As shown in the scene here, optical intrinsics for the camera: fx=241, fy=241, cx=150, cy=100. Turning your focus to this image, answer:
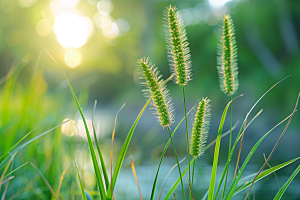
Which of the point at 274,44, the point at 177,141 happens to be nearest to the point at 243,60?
the point at 274,44

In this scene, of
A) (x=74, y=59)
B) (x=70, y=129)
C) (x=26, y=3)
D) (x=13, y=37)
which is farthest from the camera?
(x=74, y=59)

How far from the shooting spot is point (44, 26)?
20.8m

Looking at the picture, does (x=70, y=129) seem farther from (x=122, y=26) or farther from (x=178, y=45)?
(x=122, y=26)

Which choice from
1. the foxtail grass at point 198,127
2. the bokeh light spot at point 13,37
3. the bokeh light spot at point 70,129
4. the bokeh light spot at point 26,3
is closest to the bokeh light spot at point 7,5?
the bokeh light spot at point 26,3

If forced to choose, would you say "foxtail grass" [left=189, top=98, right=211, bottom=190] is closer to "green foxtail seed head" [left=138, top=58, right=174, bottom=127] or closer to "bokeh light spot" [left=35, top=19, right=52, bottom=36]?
"green foxtail seed head" [left=138, top=58, right=174, bottom=127]

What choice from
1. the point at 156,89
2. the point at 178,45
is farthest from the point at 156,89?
the point at 178,45

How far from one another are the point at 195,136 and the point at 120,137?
6678mm

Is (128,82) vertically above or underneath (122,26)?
underneath

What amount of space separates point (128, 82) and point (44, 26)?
9299 millimetres

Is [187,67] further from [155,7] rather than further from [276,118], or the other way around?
[155,7]

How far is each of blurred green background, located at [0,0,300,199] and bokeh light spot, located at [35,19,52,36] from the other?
0.31 ft

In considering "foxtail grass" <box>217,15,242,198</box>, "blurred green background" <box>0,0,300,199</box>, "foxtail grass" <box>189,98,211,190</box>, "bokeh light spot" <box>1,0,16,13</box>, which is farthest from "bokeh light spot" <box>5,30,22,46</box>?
"foxtail grass" <box>189,98,211,190</box>

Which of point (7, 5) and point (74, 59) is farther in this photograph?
point (74, 59)

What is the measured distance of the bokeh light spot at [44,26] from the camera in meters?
20.1
